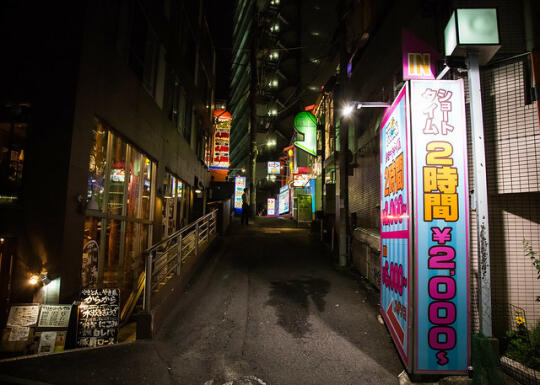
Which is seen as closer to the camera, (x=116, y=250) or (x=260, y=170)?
(x=116, y=250)

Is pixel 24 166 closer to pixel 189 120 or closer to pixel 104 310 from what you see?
pixel 104 310

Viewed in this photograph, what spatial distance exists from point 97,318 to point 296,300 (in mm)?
4834

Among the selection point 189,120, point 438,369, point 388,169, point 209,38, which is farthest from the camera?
point 209,38

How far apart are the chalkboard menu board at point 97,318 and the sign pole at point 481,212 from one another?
7.01 m

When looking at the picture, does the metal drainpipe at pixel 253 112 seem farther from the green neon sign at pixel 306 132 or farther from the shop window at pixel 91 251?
the shop window at pixel 91 251

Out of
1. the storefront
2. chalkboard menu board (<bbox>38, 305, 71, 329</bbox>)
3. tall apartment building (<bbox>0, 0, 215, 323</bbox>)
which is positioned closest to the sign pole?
chalkboard menu board (<bbox>38, 305, 71, 329</bbox>)

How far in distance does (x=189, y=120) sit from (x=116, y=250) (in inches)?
433

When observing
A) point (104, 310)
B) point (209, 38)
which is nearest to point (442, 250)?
point (104, 310)

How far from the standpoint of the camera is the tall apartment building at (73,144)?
605cm

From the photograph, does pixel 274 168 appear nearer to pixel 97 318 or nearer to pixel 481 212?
pixel 97 318

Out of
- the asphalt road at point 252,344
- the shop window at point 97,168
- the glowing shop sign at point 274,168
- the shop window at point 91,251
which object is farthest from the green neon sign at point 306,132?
the glowing shop sign at point 274,168

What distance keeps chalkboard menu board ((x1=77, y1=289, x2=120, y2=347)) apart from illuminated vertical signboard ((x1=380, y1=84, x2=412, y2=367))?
5.89m

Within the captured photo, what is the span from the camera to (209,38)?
23312mm

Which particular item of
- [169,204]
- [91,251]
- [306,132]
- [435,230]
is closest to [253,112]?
[306,132]
